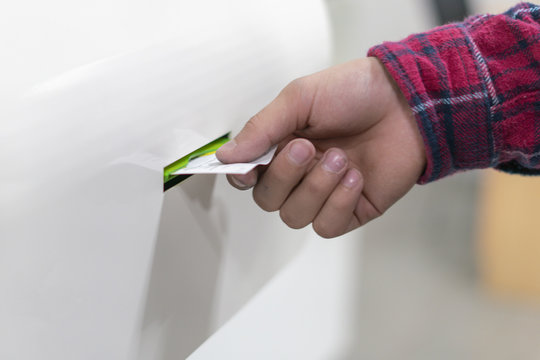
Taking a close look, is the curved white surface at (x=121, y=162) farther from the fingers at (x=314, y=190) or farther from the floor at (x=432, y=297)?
the floor at (x=432, y=297)

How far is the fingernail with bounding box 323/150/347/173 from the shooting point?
0.46 meters

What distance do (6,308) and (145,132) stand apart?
0.12 m

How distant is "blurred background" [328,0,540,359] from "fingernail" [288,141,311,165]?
0.74 m

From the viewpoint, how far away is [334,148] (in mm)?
460

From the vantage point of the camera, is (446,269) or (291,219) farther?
(446,269)

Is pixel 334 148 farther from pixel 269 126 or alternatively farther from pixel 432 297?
pixel 432 297

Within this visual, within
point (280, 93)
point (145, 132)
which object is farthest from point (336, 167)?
point (145, 132)

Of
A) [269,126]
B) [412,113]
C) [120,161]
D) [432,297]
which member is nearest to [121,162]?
[120,161]

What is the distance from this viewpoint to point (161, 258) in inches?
15.4

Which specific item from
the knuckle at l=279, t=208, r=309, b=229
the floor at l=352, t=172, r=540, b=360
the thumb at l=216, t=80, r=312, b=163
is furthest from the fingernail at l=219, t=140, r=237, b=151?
the floor at l=352, t=172, r=540, b=360

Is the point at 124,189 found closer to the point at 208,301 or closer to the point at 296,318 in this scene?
the point at 208,301

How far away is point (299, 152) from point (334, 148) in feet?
0.14

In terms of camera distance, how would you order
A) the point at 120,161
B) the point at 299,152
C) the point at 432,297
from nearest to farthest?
the point at 120,161
the point at 299,152
the point at 432,297

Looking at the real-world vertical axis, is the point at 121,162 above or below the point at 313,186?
above
